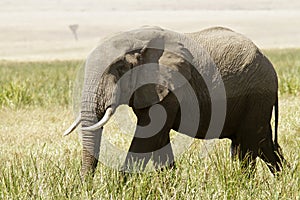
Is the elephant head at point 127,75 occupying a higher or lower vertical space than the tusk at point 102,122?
higher

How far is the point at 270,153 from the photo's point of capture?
608 centimetres

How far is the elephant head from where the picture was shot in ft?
16.3

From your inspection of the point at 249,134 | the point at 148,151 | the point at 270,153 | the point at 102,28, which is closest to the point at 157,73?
the point at 148,151

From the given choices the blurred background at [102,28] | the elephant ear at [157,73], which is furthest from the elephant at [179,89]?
the blurred background at [102,28]

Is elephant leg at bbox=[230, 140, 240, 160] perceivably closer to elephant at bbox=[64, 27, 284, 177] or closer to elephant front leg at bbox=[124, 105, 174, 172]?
elephant at bbox=[64, 27, 284, 177]

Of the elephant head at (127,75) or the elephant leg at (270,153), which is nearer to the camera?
the elephant head at (127,75)

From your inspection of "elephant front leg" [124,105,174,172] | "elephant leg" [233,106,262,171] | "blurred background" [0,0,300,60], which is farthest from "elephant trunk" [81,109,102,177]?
"blurred background" [0,0,300,60]

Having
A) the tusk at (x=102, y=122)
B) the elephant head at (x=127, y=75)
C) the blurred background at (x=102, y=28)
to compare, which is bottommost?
the blurred background at (x=102, y=28)

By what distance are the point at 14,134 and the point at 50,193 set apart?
14.1 ft

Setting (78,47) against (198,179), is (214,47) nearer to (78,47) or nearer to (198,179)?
(198,179)

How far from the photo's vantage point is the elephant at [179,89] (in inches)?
197

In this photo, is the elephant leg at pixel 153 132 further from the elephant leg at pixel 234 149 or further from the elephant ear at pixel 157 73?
the elephant leg at pixel 234 149

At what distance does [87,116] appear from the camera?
493 centimetres

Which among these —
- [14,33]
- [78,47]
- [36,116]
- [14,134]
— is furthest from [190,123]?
[14,33]
